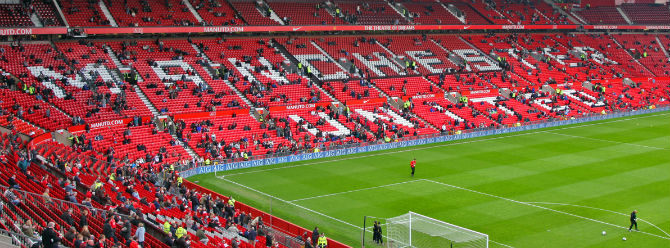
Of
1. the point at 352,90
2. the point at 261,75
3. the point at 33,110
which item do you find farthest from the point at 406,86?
the point at 33,110

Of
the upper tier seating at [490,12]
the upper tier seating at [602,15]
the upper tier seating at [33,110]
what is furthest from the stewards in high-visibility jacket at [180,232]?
the upper tier seating at [602,15]

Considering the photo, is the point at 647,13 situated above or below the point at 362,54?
above

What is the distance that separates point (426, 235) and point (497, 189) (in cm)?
1203

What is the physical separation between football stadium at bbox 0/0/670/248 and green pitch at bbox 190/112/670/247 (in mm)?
193

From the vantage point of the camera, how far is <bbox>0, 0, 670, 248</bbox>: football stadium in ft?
95.5

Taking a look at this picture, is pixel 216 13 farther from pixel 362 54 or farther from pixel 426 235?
pixel 426 235

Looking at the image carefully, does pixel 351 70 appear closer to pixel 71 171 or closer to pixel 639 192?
pixel 639 192

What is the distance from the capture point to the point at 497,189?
3931 centimetres

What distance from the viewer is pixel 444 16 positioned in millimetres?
78188

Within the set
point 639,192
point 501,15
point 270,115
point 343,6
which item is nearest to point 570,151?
point 639,192

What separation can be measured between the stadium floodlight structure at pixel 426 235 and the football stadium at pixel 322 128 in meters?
0.12

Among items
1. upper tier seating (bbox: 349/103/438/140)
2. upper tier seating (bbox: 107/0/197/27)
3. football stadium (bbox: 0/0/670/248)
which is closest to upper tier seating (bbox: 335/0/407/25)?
football stadium (bbox: 0/0/670/248)

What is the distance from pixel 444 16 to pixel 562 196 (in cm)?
4330

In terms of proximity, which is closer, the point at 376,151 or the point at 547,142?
the point at 376,151
